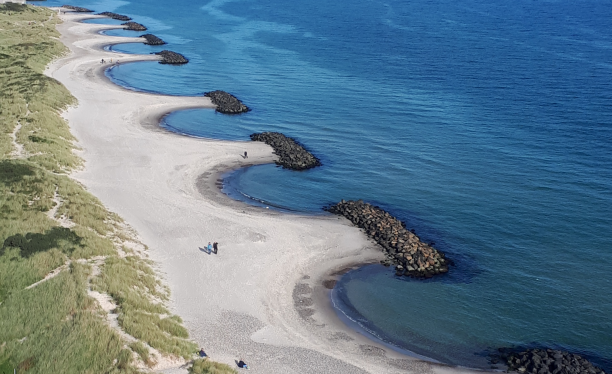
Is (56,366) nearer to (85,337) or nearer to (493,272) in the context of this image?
(85,337)

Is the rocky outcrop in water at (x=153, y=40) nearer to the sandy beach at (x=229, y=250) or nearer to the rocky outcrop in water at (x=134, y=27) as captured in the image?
the rocky outcrop in water at (x=134, y=27)

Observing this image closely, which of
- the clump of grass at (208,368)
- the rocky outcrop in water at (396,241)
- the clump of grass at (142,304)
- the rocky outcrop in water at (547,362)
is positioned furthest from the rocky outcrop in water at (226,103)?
the rocky outcrop in water at (547,362)

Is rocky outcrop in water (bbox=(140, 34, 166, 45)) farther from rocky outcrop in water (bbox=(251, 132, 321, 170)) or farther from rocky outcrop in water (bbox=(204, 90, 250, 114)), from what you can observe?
rocky outcrop in water (bbox=(251, 132, 321, 170))

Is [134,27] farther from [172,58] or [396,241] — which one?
[396,241]

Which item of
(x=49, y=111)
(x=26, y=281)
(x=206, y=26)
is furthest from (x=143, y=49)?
(x=26, y=281)

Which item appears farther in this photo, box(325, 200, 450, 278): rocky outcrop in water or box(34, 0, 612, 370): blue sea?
box(325, 200, 450, 278): rocky outcrop in water

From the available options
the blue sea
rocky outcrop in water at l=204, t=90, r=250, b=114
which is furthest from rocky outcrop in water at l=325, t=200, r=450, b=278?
rocky outcrop in water at l=204, t=90, r=250, b=114
